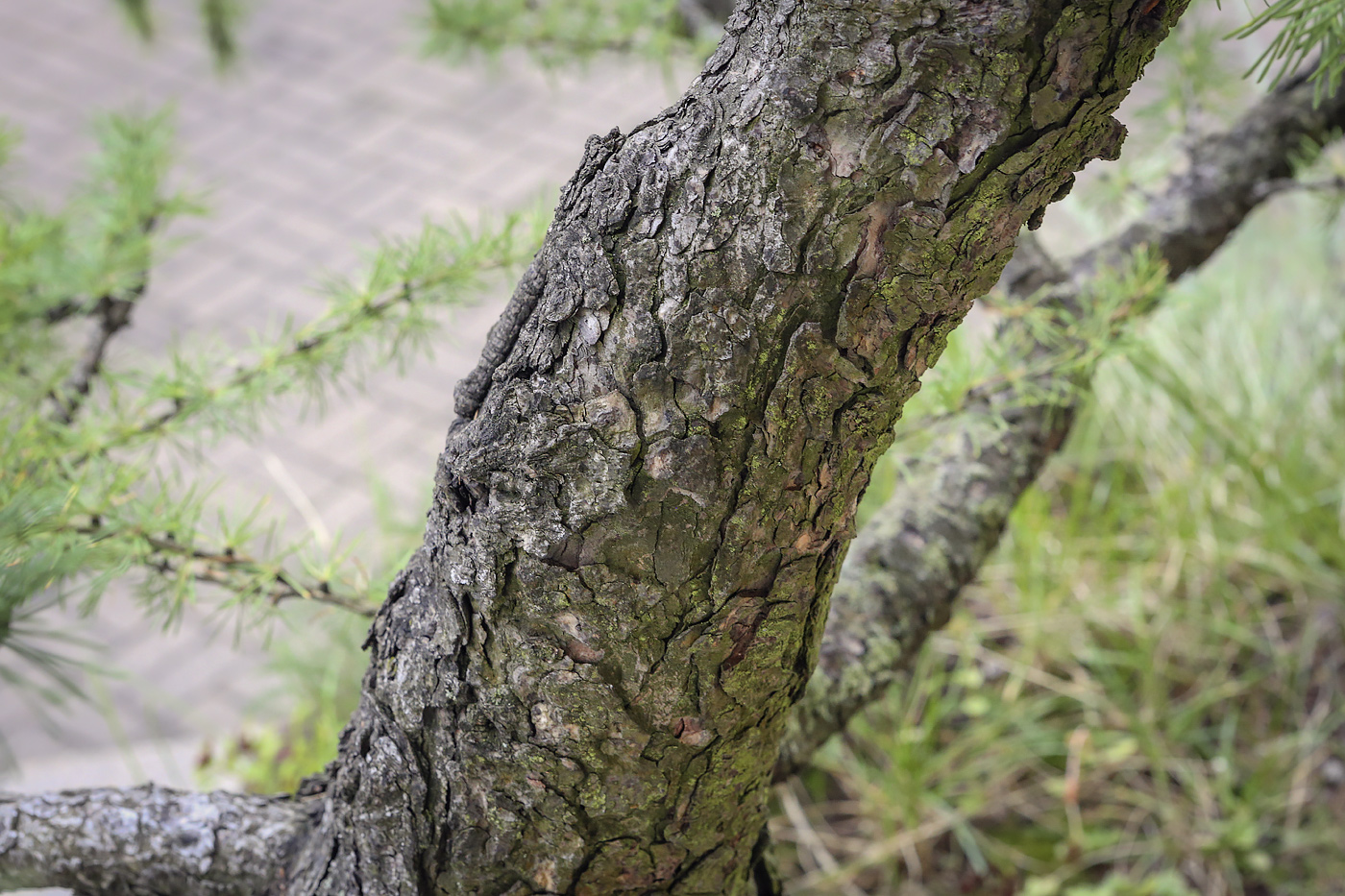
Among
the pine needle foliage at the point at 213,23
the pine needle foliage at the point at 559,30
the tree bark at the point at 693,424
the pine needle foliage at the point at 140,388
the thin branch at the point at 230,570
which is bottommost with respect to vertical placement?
the tree bark at the point at 693,424


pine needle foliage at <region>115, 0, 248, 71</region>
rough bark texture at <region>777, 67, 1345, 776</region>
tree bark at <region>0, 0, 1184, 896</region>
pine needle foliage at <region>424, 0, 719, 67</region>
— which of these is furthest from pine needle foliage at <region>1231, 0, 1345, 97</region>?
pine needle foliage at <region>115, 0, 248, 71</region>

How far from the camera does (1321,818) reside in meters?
1.45

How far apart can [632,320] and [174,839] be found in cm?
48

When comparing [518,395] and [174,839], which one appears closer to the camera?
[518,395]

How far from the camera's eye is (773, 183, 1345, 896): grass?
145cm

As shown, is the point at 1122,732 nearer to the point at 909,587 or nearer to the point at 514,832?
the point at 909,587

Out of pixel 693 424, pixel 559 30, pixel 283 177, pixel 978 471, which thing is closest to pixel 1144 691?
pixel 978 471

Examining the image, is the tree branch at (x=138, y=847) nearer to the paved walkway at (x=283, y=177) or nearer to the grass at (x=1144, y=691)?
the grass at (x=1144, y=691)

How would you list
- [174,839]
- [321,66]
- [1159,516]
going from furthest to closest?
[321,66]
[1159,516]
[174,839]

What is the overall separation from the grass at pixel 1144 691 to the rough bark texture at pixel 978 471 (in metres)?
0.45

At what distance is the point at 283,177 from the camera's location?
3258 millimetres

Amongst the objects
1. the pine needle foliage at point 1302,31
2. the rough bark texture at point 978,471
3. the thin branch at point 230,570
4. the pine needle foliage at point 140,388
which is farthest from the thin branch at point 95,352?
the pine needle foliage at point 1302,31

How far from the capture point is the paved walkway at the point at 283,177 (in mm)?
2209

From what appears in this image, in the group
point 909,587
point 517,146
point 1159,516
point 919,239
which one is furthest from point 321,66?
point 919,239
